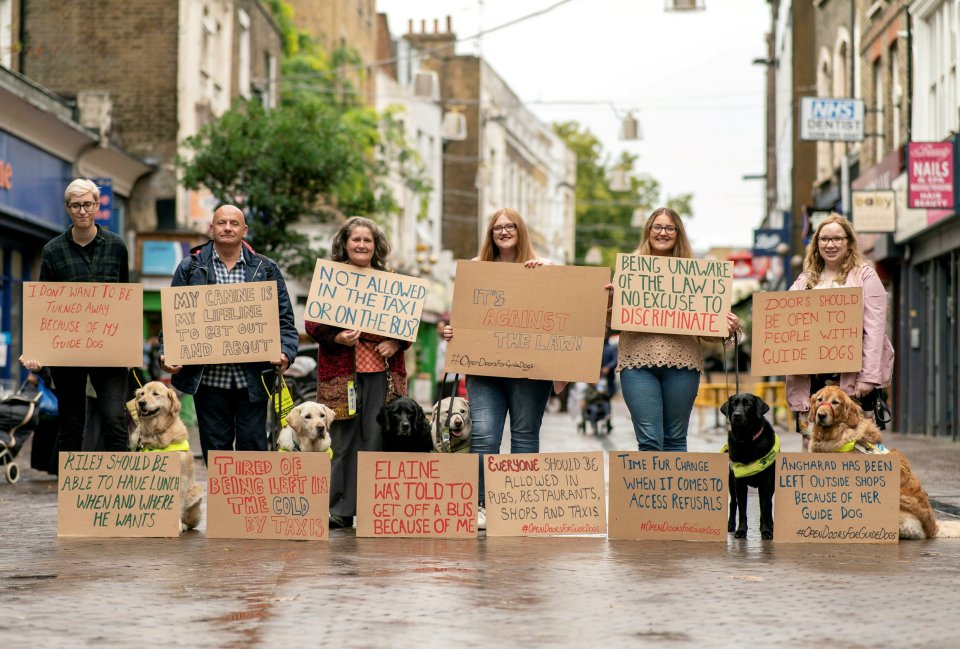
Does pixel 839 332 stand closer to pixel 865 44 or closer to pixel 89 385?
pixel 89 385

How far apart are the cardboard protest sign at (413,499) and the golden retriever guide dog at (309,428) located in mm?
389

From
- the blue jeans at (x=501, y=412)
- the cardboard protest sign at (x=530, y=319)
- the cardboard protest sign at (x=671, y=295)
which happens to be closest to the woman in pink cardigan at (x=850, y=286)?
the cardboard protest sign at (x=671, y=295)

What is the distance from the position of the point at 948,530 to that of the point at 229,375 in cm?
445

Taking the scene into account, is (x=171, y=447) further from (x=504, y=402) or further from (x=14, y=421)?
(x=14, y=421)

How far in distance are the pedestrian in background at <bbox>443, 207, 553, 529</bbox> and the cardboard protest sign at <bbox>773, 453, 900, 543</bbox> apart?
1515mm

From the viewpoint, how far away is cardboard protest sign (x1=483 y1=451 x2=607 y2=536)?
9.30 m

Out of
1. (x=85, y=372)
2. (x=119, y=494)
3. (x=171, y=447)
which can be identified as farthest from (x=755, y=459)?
(x=85, y=372)

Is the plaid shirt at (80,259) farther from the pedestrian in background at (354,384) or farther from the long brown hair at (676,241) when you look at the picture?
the long brown hair at (676,241)

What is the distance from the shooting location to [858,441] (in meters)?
9.21

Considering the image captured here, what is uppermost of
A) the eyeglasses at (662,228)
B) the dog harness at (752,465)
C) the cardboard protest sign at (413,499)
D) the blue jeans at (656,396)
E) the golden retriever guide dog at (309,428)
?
the eyeglasses at (662,228)

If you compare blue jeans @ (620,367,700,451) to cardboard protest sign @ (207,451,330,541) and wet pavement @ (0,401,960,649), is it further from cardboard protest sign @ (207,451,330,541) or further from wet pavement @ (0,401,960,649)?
cardboard protest sign @ (207,451,330,541)

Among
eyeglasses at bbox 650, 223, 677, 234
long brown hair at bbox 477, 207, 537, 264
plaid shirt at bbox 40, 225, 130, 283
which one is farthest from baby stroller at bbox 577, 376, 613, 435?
plaid shirt at bbox 40, 225, 130, 283

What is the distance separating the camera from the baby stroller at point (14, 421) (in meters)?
13.7

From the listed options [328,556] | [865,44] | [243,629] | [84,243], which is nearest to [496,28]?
[865,44]
